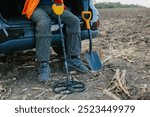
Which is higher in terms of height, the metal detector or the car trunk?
the car trunk

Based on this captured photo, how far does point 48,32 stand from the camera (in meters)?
6.48

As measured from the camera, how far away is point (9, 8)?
25.2 feet

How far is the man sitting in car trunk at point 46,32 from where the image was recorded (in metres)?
6.45

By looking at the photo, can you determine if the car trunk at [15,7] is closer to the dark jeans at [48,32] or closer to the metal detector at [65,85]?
the dark jeans at [48,32]

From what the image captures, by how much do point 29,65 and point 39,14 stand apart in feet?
4.19

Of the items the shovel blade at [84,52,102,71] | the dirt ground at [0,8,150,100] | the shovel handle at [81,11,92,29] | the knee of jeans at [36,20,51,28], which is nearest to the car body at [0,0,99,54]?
the shovel handle at [81,11,92,29]

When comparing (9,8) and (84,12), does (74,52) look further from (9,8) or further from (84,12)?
(9,8)

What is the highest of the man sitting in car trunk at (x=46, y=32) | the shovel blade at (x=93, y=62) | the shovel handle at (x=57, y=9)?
the shovel handle at (x=57, y=9)

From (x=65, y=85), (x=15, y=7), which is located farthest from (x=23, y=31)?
(x=15, y=7)

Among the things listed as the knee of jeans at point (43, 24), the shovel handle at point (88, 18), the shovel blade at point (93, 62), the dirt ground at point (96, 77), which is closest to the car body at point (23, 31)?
the shovel handle at point (88, 18)

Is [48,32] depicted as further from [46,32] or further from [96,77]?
[96,77]

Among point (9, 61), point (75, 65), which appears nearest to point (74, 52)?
point (75, 65)

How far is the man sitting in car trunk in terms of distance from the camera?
6449 mm

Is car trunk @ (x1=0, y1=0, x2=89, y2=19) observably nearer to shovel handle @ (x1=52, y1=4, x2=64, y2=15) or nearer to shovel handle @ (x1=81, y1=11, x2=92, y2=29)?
shovel handle @ (x1=81, y1=11, x2=92, y2=29)
